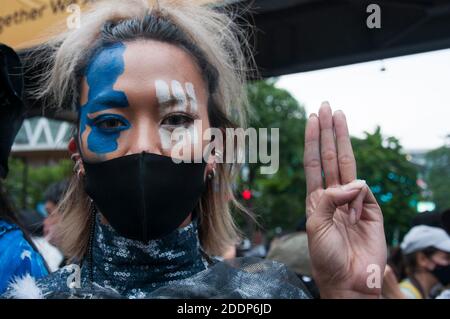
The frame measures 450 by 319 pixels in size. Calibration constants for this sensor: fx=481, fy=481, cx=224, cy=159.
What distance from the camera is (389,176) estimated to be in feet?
16.9

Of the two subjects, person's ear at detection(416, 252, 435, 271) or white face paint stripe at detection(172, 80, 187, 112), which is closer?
white face paint stripe at detection(172, 80, 187, 112)

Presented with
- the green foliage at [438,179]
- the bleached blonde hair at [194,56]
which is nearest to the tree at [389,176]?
the green foliage at [438,179]

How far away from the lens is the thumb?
1073 mm

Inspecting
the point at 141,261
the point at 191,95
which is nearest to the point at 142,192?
the point at 141,261

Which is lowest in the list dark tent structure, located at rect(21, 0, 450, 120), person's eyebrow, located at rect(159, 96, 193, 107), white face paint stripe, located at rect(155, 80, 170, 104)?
person's eyebrow, located at rect(159, 96, 193, 107)

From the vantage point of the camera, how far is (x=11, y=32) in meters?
3.23

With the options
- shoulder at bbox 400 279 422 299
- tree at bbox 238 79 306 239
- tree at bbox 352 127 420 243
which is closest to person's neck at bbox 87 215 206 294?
shoulder at bbox 400 279 422 299

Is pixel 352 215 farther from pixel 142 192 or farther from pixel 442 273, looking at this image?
pixel 442 273

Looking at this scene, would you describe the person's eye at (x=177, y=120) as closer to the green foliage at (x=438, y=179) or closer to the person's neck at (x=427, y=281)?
the person's neck at (x=427, y=281)

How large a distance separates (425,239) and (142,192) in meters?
2.88

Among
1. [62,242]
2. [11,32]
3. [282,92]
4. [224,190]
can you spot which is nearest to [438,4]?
[224,190]

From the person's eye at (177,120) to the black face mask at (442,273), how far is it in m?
2.80

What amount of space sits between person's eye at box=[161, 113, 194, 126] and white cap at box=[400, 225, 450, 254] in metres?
2.71

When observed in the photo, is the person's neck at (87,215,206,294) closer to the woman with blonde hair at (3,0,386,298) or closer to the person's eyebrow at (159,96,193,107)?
the woman with blonde hair at (3,0,386,298)
